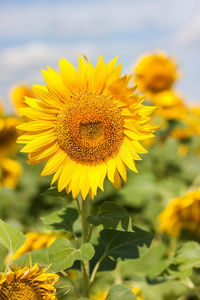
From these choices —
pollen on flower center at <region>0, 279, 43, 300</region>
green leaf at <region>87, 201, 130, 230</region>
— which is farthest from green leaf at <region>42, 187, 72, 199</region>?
pollen on flower center at <region>0, 279, 43, 300</region>

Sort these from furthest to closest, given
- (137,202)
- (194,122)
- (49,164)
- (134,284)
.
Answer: (194,122)
(137,202)
(134,284)
(49,164)

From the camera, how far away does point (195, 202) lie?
→ 2.65 meters

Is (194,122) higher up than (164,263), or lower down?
higher up

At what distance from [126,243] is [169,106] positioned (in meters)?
3.48

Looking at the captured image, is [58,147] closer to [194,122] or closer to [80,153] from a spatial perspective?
[80,153]

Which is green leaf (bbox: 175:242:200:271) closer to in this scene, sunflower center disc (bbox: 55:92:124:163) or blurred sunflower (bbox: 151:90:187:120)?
sunflower center disc (bbox: 55:92:124:163)

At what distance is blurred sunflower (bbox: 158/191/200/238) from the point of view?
8.64 feet

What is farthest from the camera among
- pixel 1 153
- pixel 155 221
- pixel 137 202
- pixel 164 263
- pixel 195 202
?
pixel 1 153

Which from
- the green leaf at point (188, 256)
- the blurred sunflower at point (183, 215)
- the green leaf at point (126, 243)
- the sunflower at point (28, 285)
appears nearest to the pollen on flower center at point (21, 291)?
the sunflower at point (28, 285)

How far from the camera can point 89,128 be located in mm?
1557

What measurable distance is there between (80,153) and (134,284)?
114 cm

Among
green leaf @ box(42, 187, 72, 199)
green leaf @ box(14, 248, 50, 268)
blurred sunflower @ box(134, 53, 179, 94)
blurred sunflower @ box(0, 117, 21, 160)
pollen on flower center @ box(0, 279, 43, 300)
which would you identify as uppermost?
blurred sunflower @ box(134, 53, 179, 94)

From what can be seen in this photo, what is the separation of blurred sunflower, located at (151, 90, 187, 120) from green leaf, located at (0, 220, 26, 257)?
134 inches

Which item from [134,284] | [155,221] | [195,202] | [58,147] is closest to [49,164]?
[58,147]
